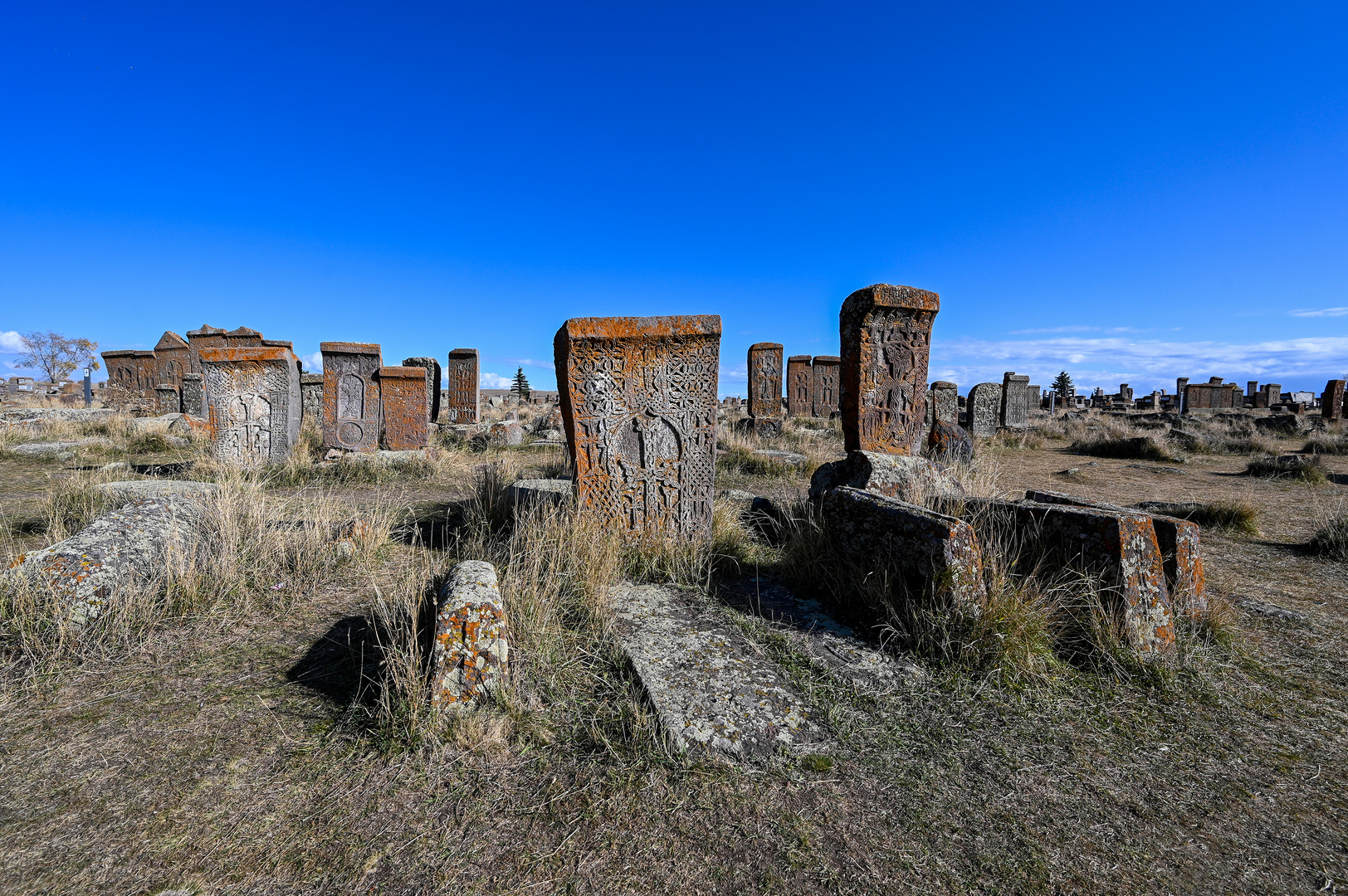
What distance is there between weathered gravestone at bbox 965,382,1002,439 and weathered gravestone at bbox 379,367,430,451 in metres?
11.5

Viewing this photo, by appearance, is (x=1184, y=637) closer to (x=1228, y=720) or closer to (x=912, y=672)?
(x=1228, y=720)

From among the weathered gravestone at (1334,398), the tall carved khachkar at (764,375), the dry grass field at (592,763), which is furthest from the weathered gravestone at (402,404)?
the weathered gravestone at (1334,398)

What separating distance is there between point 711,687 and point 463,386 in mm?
12801

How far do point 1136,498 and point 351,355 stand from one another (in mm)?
10920

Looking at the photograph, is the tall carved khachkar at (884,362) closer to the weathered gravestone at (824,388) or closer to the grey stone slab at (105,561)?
the grey stone slab at (105,561)

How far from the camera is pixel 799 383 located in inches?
590

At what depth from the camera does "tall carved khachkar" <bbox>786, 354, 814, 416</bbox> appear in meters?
14.9

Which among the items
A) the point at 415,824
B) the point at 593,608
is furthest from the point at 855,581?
the point at 415,824

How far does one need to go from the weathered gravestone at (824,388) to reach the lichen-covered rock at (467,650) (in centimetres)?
1351

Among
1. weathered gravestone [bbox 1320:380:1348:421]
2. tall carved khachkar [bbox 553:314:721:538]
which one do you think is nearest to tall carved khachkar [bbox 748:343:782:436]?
tall carved khachkar [bbox 553:314:721:538]

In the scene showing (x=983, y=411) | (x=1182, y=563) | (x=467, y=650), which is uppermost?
(x=983, y=411)

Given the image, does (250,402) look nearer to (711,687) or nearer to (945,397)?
(711,687)

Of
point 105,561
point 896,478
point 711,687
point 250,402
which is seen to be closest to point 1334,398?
point 896,478

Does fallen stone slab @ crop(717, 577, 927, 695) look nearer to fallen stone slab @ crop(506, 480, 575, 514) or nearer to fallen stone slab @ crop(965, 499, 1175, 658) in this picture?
fallen stone slab @ crop(965, 499, 1175, 658)
